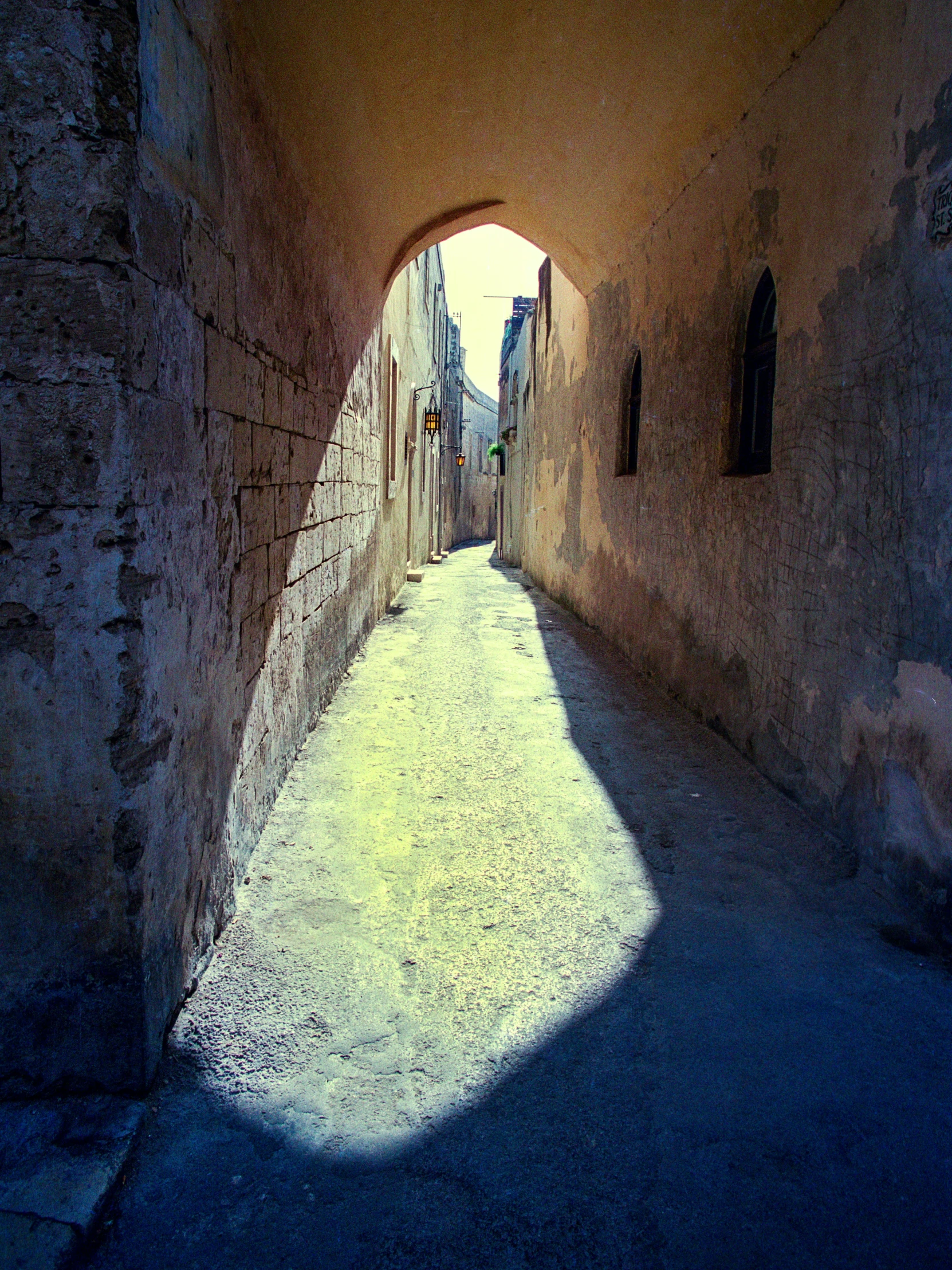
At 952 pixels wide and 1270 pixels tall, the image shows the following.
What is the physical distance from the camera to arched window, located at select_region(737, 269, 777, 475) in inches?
177

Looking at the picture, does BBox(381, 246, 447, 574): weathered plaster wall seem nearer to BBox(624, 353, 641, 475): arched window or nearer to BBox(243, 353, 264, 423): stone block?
BBox(624, 353, 641, 475): arched window

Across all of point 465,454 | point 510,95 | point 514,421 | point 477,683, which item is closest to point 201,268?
point 510,95

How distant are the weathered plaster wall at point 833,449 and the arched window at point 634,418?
1309mm

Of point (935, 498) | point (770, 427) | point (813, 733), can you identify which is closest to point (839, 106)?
point (770, 427)

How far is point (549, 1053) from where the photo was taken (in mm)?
2146

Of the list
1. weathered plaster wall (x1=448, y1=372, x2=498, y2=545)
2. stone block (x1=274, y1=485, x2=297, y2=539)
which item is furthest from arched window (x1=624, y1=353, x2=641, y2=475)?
weathered plaster wall (x1=448, y1=372, x2=498, y2=545)

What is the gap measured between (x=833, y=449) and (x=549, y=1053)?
270 centimetres

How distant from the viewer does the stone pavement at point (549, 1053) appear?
1.64 m

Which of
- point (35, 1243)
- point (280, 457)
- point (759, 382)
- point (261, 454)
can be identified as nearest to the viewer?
point (35, 1243)

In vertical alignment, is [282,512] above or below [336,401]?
below

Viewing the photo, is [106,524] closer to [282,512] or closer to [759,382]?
[282,512]

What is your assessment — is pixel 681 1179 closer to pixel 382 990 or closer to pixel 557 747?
pixel 382 990

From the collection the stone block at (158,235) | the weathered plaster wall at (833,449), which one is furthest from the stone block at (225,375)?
the weathered plaster wall at (833,449)

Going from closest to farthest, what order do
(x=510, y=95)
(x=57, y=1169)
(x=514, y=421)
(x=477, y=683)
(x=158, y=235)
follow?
(x=57, y=1169) < (x=158, y=235) < (x=510, y=95) < (x=477, y=683) < (x=514, y=421)
